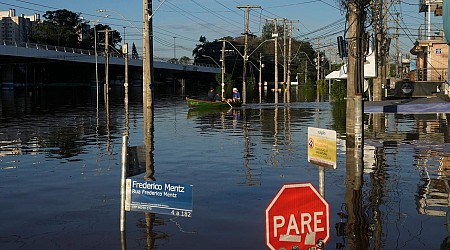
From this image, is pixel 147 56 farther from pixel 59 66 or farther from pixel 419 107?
pixel 59 66

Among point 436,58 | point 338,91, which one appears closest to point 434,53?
point 436,58

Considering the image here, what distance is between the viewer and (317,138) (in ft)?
27.8

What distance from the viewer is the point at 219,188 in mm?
12922

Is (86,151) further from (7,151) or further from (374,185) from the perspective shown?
(374,185)

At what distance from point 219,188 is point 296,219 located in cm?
615

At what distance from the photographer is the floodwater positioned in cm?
899

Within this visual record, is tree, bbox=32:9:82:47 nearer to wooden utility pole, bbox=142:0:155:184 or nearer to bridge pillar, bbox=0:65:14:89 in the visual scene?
bridge pillar, bbox=0:65:14:89

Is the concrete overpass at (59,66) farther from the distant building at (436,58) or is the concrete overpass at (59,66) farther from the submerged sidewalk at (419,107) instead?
the submerged sidewalk at (419,107)

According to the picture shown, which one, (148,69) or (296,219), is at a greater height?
(148,69)

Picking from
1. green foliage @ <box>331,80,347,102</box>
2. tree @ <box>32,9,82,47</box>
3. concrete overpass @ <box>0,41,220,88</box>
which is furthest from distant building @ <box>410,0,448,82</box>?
tree @ <box>32,9,82,47</box>

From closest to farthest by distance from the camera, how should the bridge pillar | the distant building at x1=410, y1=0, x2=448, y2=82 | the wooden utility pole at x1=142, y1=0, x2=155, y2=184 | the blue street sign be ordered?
1. the blue street sign
2. the wooden utility pole at x1=142, y1=0, x2=155, y2=184
3. the distant building at x1=410, y1=0, x2=448, y2=82
4. the bridge pillar

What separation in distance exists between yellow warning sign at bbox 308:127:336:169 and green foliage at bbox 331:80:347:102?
147 ft

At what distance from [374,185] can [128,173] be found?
6406mm

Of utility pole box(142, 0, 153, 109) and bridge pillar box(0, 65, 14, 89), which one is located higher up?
bridge pillar box(0, 65, 14, 89)
